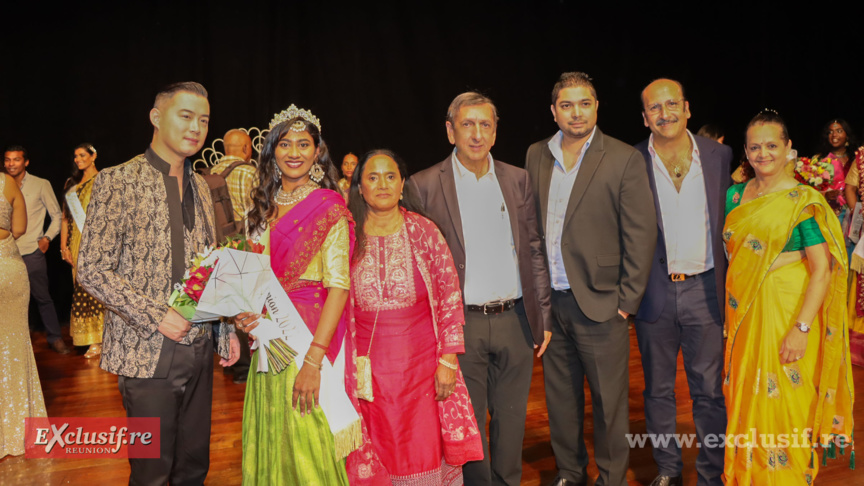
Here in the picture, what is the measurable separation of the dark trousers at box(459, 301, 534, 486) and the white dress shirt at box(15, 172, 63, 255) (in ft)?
→ 14.5

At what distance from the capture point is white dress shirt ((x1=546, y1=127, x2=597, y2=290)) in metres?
2.72

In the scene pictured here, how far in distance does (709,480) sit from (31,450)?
3.27 m

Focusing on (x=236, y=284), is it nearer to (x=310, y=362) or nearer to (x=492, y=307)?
(x=310, y=362)

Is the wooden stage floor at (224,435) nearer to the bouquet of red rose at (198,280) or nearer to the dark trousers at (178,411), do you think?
the dark trousers at (178,411)

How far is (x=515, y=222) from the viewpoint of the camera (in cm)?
262

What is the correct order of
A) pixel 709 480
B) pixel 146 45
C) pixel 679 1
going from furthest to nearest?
1. pixel 679 1
2. pixel 146 45
3. pixel 709 480

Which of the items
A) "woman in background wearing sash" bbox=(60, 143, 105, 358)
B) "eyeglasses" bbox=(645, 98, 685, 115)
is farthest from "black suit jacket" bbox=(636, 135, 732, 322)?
"woman in background wearing sash" bbox=(60, 143, 105, 358)

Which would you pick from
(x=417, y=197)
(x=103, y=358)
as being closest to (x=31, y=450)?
(x=103, y=358)

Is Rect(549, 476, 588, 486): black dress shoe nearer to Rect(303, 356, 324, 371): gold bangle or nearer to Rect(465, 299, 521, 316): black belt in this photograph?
Rect(465, 299, 521, 316): black belt

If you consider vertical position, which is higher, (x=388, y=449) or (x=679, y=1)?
(x=679, y=1)

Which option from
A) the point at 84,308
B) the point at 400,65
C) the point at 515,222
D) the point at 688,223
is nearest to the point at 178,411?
the point at 515,222

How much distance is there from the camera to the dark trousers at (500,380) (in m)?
2.61

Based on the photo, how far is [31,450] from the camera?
3398 millimetres

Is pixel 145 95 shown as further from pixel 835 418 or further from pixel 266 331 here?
pixel 835 418
